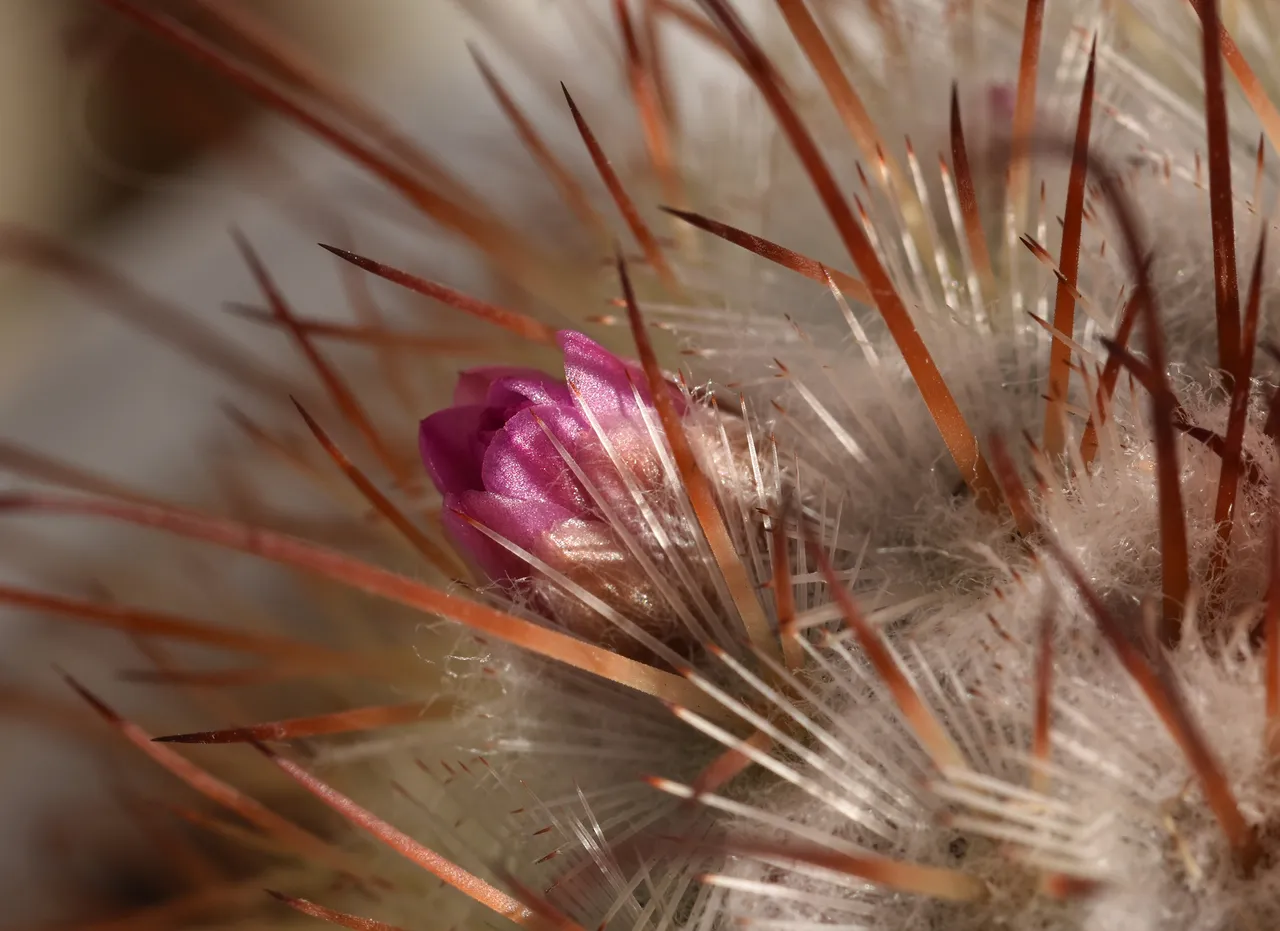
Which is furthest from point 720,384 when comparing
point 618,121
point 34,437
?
point 34,437

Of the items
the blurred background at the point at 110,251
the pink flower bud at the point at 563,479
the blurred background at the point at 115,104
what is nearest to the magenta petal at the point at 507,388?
the pink flower bud at the point at 563,479

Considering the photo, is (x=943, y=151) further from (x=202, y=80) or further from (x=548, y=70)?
(x=202, y=80)

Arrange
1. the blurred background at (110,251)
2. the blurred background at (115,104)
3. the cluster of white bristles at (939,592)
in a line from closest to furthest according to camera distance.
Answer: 1. the cluster of white bristles at (939,592)
2. the blurred background at (110,251)
3. the blurred background at (115,104)

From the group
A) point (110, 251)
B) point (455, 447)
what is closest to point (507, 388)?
point (455, 447)

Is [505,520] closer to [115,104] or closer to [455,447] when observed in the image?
[455,447]

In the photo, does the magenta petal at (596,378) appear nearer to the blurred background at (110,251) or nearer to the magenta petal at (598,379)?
the magenta petal at (598,379)

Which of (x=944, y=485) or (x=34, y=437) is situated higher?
(x=944, y=485)

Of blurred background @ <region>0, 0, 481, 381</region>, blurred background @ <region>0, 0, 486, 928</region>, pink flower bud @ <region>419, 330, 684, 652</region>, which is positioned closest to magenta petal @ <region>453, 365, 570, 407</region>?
pink flower bud @ <region>419, 330, 684, 652</region>

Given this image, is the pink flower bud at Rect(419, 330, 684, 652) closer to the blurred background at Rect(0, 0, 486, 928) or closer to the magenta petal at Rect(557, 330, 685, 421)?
the magenta petal at Rect(557, 330, 685, 421)
